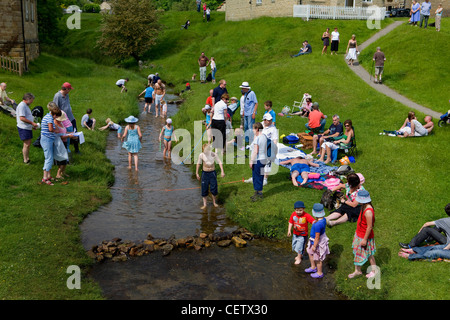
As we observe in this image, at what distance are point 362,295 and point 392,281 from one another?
2.39ft

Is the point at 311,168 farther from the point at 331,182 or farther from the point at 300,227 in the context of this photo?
the point at 300,227

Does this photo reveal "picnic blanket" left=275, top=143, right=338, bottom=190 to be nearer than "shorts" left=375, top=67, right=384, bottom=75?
Yes

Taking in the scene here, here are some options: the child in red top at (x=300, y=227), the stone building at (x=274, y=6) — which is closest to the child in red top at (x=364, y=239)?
the child in red top at (x=300, y=227)

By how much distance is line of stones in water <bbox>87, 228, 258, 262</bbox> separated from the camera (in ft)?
32.9

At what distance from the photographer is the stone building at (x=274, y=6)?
42.2m

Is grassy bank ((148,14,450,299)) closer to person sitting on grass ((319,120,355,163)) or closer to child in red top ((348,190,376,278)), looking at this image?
child in red top ((348,190,376,278))

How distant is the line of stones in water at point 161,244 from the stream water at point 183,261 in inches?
6.2

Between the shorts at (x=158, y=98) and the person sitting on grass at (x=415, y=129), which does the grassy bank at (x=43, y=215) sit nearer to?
the shorts at (x=158, y=98)

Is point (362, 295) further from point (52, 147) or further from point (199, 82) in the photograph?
point (199, 82)

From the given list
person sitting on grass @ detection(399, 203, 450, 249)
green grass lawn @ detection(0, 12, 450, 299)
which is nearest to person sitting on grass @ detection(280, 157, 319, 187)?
green grass lawn @ detection(0, 12, 450, 299)

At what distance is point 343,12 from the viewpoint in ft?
130

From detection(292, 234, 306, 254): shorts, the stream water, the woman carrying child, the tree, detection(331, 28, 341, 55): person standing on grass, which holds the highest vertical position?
the tree

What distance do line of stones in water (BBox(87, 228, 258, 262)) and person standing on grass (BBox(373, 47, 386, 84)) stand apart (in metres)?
17.5
